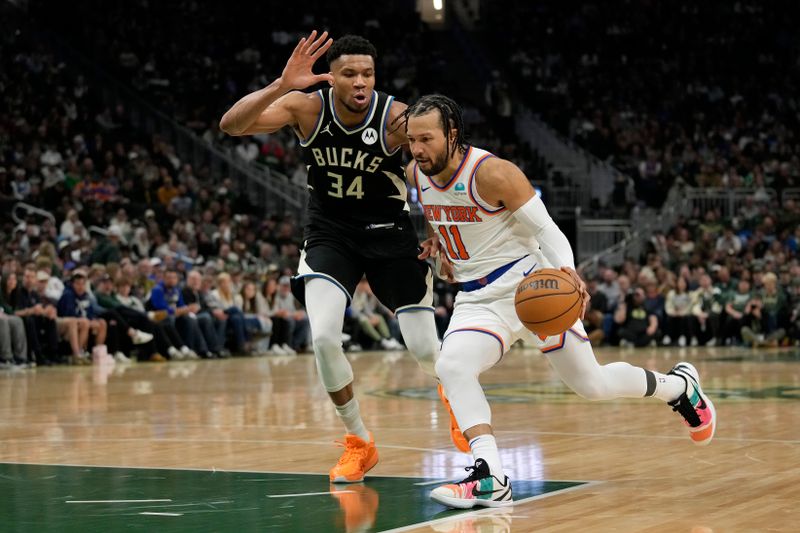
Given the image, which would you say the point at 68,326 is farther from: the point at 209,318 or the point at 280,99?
the point at 280,99

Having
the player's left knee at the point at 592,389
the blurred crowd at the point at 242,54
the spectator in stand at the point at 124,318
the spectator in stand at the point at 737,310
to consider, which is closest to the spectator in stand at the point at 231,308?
the spectator in stand at the point at 124,318

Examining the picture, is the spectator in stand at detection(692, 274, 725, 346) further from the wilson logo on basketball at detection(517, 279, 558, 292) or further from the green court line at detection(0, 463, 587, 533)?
the wilson logo on basketball at detection(517, 279, 558, 292)

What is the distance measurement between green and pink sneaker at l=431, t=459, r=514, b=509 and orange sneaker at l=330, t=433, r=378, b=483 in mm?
836

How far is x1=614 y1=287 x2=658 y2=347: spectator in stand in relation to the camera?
68.8ft

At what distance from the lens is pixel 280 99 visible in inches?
263

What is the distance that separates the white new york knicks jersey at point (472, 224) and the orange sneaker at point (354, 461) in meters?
1.08

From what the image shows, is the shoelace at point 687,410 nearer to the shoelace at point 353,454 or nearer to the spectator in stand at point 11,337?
the shoelace at point 353,454

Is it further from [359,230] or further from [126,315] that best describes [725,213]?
[359,230]

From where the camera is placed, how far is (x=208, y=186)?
2367cm

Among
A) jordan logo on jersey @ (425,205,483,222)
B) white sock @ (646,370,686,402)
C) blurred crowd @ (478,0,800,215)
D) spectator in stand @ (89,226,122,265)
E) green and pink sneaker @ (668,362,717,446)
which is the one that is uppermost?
blurred crowd @ (478,0,800,215)

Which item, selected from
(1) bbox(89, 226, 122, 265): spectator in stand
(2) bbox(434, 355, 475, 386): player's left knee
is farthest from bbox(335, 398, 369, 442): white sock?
(1) bbox(89, 226, 122, 265): spectator in stand

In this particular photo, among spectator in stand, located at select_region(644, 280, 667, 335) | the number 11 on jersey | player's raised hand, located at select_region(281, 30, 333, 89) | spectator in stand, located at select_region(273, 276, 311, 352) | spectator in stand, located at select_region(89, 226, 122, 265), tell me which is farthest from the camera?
spectator in stand, located at select_region(644, 280, 667, 335)

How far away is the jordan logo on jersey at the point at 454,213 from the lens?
5.98 metres

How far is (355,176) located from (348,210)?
197 millimetres
